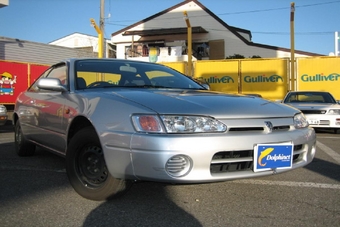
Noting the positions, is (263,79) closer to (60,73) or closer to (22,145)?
(22,145)

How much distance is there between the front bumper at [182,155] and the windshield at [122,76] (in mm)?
1142

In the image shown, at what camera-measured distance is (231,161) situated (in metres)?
2.61

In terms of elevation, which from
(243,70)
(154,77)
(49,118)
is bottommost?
(49,118)

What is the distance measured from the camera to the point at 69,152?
3172 mm

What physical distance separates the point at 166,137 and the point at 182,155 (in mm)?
175

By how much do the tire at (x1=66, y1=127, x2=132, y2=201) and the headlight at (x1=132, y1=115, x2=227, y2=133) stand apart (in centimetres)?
53

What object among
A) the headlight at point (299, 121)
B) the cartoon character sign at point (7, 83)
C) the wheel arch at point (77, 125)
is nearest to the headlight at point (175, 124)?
the wheel arch at point (77, 125)

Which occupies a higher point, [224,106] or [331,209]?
[224,106]

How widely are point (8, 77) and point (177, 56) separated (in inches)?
679

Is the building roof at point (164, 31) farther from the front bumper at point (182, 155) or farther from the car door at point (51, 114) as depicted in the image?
the front bumper at point (182, 155)

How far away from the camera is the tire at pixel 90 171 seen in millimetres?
2849

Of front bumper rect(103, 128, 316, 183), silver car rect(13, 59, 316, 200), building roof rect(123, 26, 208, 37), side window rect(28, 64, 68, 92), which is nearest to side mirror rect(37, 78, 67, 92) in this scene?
silver car rect(13, 59, 316, 200)

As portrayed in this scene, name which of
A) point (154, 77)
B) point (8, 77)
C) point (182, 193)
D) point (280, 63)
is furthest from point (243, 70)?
point (182, 193)

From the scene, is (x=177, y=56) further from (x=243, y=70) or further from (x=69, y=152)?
(x=69, y=152)
